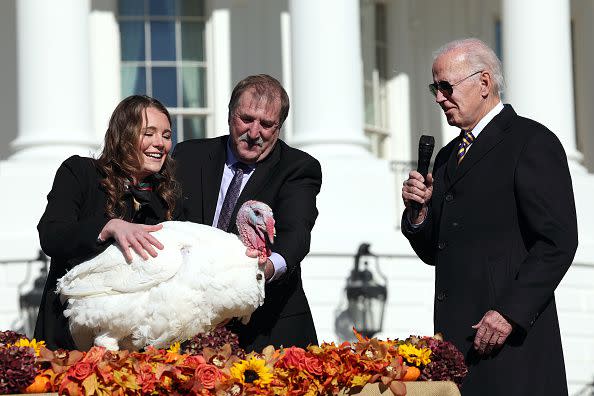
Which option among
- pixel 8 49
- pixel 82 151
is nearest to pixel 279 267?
pixel 82 151

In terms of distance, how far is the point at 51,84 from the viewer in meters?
15.1

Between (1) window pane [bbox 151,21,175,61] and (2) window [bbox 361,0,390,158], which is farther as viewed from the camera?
(2) window [bbox 361,0,390,158]

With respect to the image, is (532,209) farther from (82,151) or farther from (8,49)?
(8,49)

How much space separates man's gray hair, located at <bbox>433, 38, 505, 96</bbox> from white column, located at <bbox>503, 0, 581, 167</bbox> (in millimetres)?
9426

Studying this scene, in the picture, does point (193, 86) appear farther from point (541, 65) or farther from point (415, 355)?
point (415, 355)

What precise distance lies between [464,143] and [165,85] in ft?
38.3

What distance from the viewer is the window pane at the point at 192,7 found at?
18.2m

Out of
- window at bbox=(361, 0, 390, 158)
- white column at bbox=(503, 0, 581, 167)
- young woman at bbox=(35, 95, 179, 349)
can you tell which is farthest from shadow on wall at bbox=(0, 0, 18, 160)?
young woman at bbox=(35, 95, 179, 349)

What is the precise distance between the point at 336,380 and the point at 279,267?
0.73m

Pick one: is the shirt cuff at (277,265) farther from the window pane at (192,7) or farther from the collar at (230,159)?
the window pane at (192,7)

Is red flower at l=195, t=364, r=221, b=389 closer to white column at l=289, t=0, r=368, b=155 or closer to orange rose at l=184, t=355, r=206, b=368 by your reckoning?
orange rose at l=184, t=355, r=206, b=368

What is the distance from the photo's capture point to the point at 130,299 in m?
5.95

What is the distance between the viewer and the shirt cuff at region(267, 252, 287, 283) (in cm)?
625

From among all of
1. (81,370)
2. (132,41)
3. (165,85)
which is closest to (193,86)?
(165,85)
